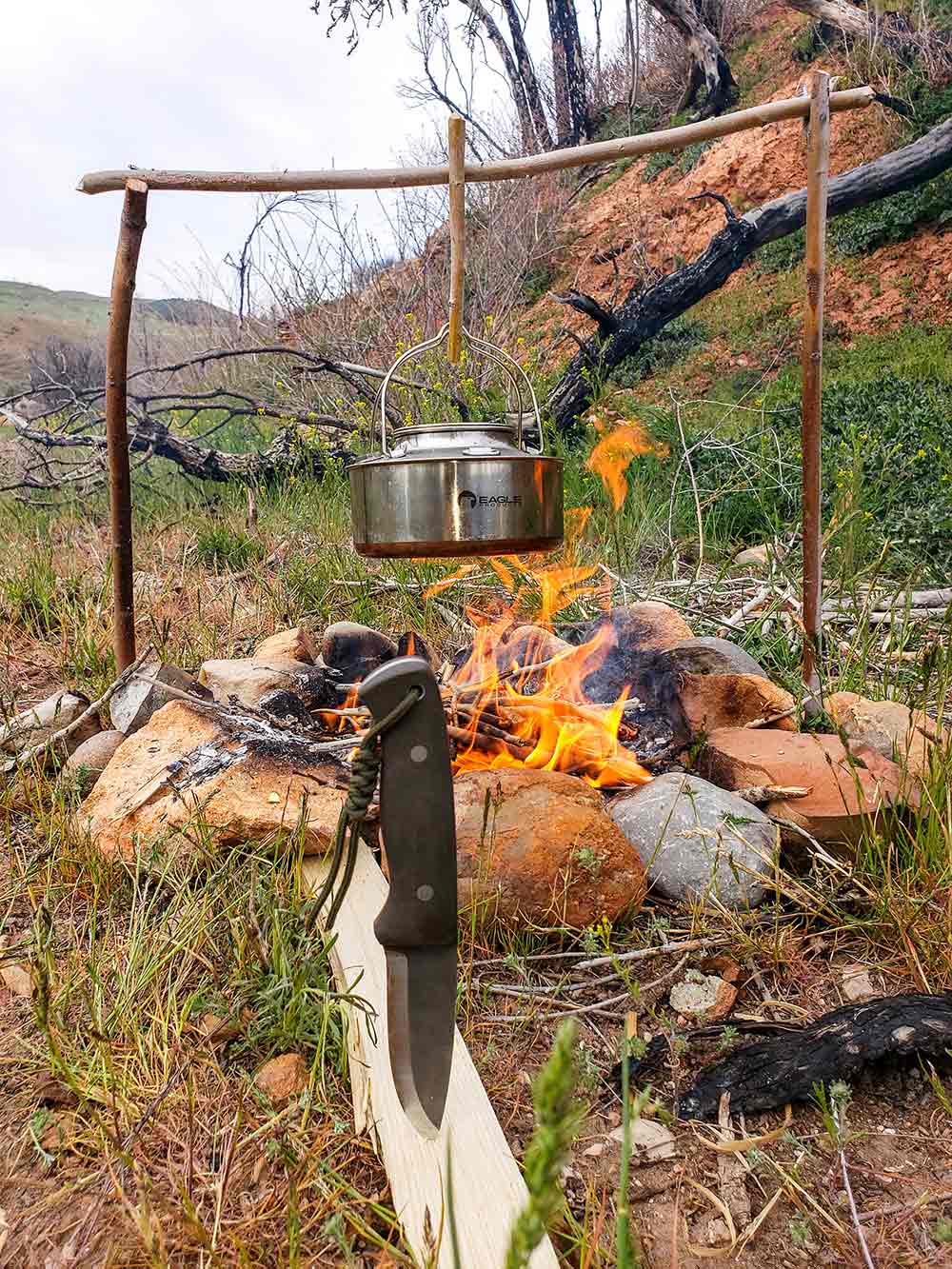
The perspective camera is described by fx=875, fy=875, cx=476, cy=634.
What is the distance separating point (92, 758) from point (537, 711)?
5.06 ft

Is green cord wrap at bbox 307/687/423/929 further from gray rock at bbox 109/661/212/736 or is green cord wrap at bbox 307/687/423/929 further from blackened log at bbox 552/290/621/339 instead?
blackened log at bbox 552/290/621/339

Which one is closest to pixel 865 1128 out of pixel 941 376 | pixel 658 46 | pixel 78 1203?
pixel 78 1203

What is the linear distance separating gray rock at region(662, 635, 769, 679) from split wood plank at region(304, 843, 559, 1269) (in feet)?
5.57

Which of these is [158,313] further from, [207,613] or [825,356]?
[207,613]

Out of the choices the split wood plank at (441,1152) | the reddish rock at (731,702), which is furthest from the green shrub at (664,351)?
the split wood plank at (441,1152)

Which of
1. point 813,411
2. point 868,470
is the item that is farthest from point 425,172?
point 868,470

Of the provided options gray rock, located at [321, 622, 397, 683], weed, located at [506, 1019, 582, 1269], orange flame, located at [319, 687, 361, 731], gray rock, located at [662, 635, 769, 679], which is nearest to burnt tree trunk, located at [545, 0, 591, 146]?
gray rock, located at [321, 622, 397, 683]

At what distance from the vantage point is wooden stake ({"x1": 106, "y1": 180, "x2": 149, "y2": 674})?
302 centimetres

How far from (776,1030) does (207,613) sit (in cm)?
327

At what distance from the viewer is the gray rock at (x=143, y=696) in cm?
317

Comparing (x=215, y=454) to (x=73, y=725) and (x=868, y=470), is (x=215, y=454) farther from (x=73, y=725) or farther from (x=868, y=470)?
(x=868, y=470)

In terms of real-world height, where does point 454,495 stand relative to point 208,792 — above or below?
above

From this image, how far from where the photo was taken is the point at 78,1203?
1.46 m

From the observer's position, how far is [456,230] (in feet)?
7.75
